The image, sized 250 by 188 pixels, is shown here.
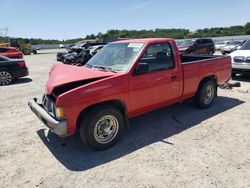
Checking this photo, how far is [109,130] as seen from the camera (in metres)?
4.10

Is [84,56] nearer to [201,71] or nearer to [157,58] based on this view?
[201,71]

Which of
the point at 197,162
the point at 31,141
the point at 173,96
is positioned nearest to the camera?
the point at 197,162

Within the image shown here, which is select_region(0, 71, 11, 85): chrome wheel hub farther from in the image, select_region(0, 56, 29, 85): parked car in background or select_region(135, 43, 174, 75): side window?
select_region(135, 43, 174, 75): side window

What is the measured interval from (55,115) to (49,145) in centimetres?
95

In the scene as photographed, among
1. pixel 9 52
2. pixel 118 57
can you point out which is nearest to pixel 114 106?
pixel 118 57

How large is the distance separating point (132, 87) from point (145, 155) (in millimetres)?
1204

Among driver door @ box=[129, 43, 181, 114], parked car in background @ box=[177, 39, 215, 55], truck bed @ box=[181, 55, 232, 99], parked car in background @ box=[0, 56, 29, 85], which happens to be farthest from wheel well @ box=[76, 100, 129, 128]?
parked car in background @ box=[177, 39, 215, 55]

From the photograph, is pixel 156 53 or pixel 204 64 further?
pixel 204 64

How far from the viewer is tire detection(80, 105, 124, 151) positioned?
3746 mm

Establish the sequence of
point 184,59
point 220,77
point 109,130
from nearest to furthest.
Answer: point 109,130, point 220,77, point 184,59

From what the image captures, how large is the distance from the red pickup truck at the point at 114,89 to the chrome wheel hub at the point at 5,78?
6.72 m

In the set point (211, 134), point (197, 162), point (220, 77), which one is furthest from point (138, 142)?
point (220, 77)

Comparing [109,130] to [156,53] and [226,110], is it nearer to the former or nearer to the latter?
[156,53]

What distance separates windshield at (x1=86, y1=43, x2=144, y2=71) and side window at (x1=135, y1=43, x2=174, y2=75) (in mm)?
206
